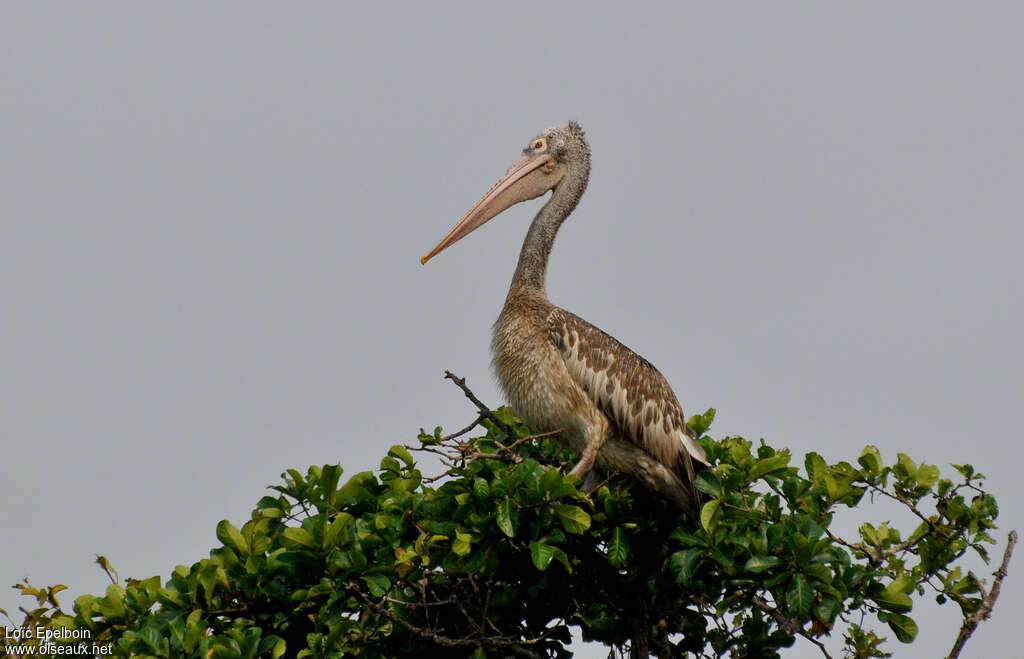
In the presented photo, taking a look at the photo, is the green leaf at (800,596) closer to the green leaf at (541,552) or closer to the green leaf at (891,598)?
the green leaf at (891,598)

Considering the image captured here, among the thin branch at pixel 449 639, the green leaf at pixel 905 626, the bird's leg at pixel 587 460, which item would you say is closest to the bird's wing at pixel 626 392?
the bird's leg at pixel 587 460

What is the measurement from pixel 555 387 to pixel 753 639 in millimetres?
1789

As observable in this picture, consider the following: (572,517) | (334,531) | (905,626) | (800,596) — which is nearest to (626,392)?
(572,517)

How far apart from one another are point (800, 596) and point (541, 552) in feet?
4.09

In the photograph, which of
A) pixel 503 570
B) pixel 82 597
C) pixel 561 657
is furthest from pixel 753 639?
pixel 82 597

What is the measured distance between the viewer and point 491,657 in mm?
6062

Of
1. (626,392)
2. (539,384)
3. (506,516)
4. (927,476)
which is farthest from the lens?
(626,392)

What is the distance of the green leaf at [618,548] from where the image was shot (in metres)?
6.09

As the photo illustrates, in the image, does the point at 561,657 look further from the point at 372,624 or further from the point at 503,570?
the point at 372,624

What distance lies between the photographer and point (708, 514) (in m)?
5.87

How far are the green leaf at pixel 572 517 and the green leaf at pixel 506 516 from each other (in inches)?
8.9

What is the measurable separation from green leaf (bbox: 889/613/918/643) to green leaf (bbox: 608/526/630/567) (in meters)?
1.36

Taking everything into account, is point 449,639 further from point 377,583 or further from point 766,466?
point 766,466

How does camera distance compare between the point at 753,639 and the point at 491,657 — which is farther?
the point at 753,639
